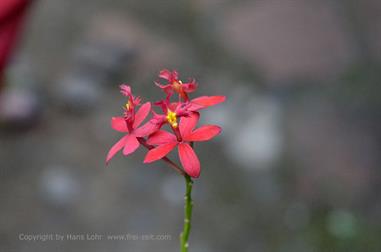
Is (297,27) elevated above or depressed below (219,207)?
above

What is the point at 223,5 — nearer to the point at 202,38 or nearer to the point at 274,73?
the point at 202,38

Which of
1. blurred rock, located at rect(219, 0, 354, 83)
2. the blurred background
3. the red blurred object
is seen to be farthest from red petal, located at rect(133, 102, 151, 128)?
blurred rock, located at rect(219, 0, 354, 83)

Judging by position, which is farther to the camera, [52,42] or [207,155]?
[52,42]

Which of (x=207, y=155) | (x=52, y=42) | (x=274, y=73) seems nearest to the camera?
(x=207, y=155)

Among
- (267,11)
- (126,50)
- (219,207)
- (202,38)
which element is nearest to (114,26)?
(126,50)

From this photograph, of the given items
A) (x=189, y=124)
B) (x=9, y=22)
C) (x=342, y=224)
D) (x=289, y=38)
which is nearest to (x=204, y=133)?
(x=189, y=124)

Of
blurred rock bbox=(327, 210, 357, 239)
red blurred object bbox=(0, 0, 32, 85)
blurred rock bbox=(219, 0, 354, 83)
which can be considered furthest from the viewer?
blurred rock bbox=(219, 0, 354, 83)

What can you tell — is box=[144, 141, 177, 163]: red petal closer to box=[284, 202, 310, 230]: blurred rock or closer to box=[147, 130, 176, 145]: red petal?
box=[147, 130, 176, 145]: red petal
